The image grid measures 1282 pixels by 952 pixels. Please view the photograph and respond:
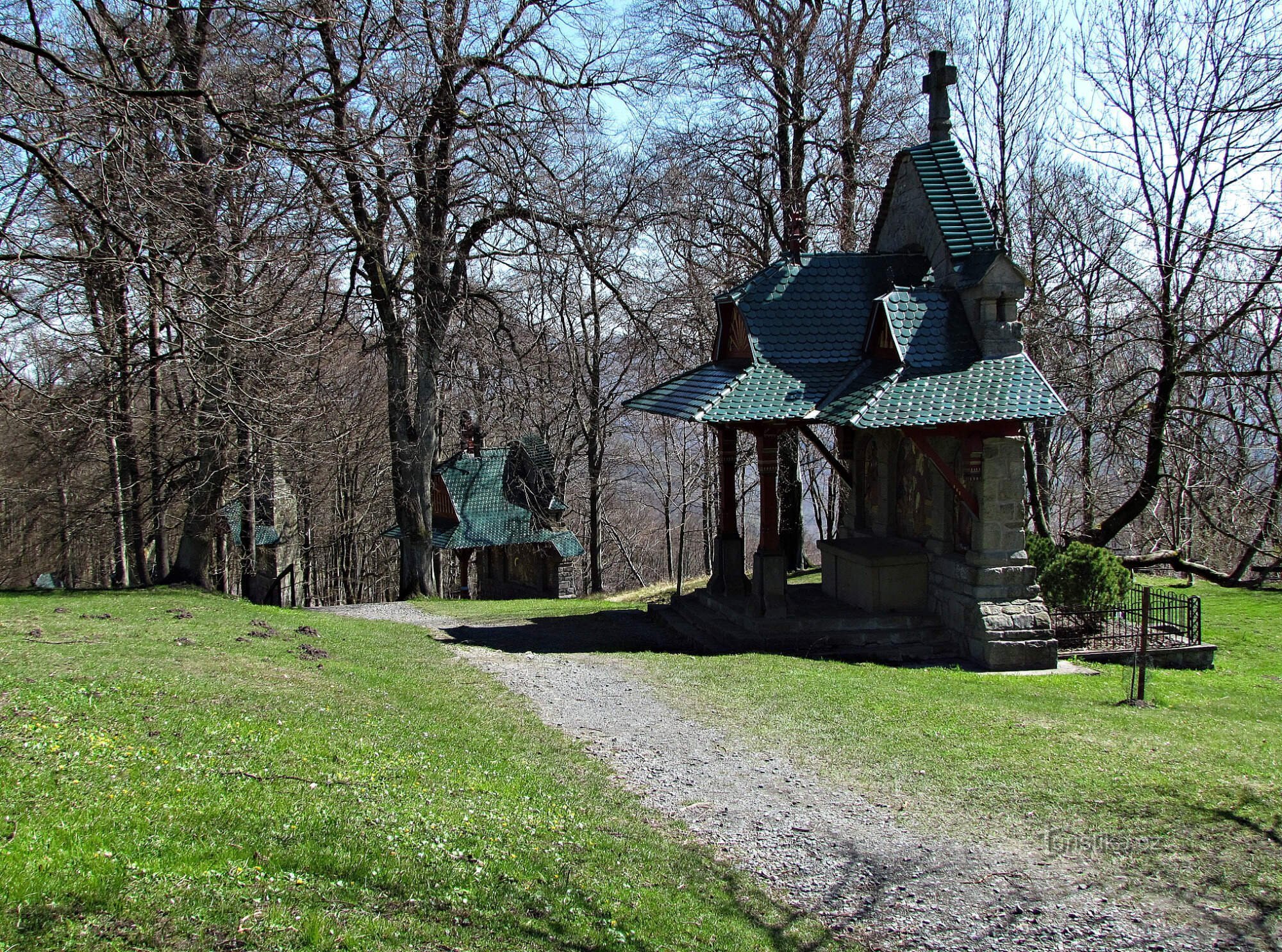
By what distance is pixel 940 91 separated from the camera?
668 inches

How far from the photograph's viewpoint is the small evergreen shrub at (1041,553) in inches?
652

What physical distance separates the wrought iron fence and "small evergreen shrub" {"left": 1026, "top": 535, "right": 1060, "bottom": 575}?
3.38ft

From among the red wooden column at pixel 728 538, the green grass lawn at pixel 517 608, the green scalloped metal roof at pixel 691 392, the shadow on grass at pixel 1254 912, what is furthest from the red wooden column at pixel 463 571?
the shadow on grass at pixel 1254 912

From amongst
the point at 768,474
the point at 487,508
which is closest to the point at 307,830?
the point at 768,474

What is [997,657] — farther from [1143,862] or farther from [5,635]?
[5,635]

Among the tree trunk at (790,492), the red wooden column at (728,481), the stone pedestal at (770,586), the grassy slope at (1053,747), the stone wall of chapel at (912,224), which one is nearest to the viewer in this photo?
the grassy slope at (1053,747)

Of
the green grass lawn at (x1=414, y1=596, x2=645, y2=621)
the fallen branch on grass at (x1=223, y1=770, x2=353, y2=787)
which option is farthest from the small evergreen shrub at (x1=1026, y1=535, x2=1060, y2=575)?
the fallen branch on grass at (x1=223, y1=770, x2=353, y2=787)

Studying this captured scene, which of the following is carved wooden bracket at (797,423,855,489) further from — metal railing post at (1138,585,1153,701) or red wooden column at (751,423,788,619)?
metal railing post at (1138,585,1153,701)

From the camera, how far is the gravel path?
582 centimetres

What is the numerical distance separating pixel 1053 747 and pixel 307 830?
23.1ft

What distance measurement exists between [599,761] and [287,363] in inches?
521

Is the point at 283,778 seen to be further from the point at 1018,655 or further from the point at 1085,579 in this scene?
the point at 1085,579

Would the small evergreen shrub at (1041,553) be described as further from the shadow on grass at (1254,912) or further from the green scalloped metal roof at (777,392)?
the shadow on grass at (1254,912)

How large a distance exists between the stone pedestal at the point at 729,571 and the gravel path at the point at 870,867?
692 cm
